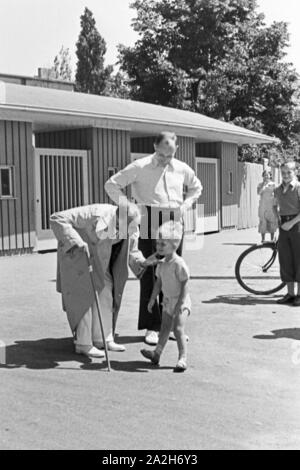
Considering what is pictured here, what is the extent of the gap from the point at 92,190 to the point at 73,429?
13433 mm

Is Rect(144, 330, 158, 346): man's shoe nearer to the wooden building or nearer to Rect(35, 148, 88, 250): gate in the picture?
the wooden building

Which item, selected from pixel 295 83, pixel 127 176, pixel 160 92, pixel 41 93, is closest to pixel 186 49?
pixel 160 92

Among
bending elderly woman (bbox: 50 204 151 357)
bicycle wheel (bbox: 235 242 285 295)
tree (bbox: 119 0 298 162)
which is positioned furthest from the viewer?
tree (bbox: 119 0 298 162)

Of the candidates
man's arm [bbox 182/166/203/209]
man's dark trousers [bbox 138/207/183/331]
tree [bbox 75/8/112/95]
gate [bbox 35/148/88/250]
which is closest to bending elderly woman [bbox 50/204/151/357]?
man's dark trousers [bbox 138/207/183/331]

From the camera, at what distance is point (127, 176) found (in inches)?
264

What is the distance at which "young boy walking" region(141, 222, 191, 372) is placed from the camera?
19.6ft

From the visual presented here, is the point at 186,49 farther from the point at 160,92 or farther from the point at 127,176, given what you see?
the point at 127,176

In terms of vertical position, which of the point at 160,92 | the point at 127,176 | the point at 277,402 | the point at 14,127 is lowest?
the point at 277,402

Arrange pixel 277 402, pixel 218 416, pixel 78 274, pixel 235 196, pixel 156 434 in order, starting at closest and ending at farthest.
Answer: pixel 156 434 → pixel 218 416 → pixel 277 402 → pixel 78 274 → pixel 235 196

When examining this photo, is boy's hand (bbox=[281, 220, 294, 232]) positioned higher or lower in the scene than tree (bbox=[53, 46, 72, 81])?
lower

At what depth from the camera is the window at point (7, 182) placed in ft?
50.3

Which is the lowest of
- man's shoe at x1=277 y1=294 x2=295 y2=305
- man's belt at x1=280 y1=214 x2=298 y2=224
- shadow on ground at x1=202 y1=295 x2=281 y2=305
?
shadow on ground at x1=202 y1=295 x2=281 y2=305

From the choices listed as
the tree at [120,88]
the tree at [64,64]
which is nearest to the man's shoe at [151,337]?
the tree at [120,88]

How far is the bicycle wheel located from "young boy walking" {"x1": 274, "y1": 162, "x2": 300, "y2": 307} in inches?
23.8
